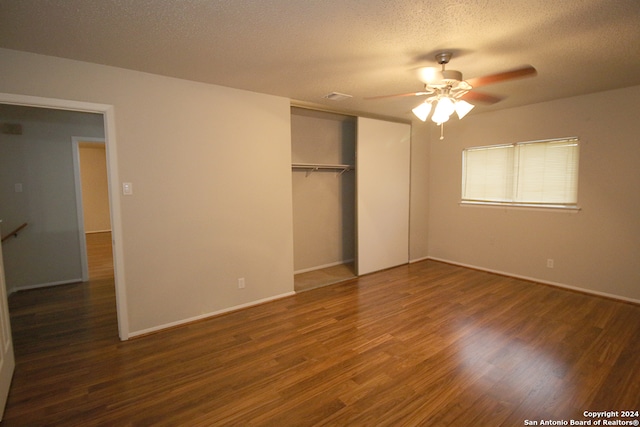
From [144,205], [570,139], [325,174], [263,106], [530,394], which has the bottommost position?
[530,394]

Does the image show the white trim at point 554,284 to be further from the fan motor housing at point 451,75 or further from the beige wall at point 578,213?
the fan motor housing at point 451,75

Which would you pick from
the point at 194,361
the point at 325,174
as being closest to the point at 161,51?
the point at 194,361

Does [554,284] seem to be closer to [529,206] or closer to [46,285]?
[529,206]

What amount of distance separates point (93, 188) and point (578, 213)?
35.6 feet

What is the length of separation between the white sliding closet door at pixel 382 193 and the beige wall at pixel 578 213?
0.92 metres

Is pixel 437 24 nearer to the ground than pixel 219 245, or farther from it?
farther from it

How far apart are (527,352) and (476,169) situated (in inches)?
123

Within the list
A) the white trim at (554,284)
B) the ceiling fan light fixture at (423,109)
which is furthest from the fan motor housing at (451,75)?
the white trim at (554,284)

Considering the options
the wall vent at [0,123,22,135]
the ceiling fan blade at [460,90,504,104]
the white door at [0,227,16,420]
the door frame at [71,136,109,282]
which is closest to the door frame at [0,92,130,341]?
the white door at [0,227,16,420]

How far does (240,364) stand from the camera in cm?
247

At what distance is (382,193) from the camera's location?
491 centimetres

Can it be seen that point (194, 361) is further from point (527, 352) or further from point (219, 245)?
point (527, 352)

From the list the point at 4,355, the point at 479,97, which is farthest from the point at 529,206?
the point at 4,355

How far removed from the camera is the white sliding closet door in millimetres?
4660
